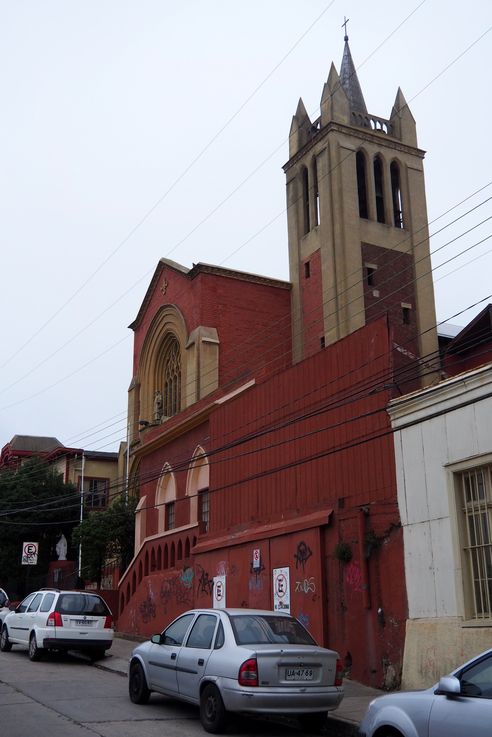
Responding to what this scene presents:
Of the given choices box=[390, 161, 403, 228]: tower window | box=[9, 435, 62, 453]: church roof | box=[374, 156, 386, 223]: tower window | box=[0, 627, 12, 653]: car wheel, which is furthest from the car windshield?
box=[9, 435, 62, 453]: church roof

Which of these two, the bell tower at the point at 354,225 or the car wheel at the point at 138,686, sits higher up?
the bell tower at the point at 354,225

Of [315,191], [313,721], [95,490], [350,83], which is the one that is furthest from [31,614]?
[350,83]

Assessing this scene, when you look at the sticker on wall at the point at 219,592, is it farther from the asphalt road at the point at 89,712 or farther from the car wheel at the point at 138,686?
the car wheel at the point at 138,686

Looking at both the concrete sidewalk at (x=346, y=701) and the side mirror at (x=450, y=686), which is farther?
the concrete sidewalk at (x=346, y=701)

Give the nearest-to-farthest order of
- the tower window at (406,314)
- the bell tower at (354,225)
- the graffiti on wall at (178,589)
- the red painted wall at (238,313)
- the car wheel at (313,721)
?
the car wheel at (313,721) < the graffiti on wall at (178,589) < the red painted wall at (238,313) < the bell tower at (354,225) < the tower window at (406,314)

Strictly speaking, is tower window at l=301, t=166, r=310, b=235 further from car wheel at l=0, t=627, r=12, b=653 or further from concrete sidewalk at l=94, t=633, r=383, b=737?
car wheel at l=0, t=627, r=12, b=653

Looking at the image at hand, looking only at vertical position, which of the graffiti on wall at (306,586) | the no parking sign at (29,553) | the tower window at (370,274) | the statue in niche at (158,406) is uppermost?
the tower window at (370,274)

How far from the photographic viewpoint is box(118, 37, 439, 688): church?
14.2 meters

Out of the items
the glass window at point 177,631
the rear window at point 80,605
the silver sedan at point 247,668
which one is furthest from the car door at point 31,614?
the silver sedan at point 247,668

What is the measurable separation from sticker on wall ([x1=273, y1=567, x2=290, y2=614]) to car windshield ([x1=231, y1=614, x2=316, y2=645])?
17.2 ft

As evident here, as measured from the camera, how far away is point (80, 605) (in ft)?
58.5

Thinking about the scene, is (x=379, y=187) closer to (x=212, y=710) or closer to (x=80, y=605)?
(x=80, y=605)

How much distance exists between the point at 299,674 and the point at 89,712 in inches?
122

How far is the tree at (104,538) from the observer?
3262 centimetres
